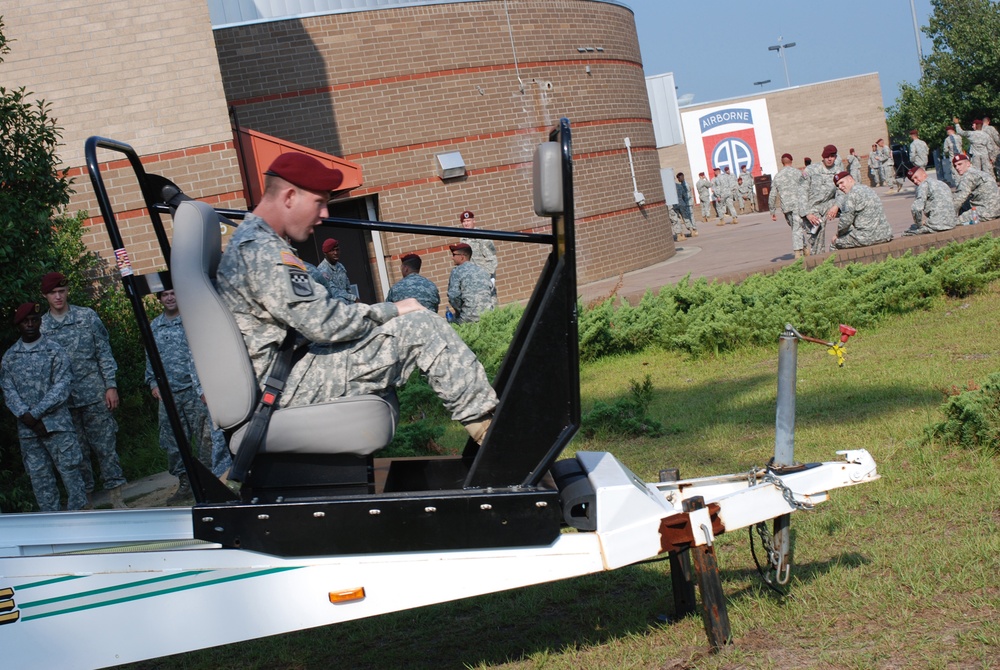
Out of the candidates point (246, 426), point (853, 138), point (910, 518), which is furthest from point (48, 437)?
point (853, 138)

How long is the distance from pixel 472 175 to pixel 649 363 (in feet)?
33.5

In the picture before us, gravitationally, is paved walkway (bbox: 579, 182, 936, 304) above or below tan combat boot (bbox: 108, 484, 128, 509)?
above

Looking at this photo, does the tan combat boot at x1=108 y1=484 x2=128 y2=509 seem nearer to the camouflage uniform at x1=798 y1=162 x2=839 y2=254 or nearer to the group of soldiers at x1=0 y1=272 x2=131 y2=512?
the group of soldiers at x1=0 y1=272 x2=131 y2=512

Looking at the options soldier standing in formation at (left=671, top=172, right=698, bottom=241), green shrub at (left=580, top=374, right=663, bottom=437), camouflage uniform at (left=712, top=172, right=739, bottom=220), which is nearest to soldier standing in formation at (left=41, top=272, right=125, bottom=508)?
green shrub at (left=580, top=374, right=663, bottom=437)

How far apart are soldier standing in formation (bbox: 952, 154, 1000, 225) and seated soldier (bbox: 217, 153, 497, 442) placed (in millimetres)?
12990

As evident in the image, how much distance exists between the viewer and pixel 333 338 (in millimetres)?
3529

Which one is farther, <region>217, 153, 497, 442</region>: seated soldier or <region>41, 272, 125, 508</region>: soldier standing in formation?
<region>41, 272, 125, 508</region>: soldier standing in formation

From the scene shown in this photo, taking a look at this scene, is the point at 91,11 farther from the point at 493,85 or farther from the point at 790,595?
the point at 790,595

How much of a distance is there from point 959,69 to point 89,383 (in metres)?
32.5

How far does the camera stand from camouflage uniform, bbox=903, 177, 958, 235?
13852 millimetres

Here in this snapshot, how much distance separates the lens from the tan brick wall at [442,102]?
62.9 ft

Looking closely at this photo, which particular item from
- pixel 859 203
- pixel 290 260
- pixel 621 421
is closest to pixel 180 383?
pixel 621 421

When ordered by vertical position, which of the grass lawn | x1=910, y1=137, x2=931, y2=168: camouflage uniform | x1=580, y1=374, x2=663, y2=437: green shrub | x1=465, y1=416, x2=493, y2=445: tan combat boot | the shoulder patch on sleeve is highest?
x1=910, y1=137, x2=931, y2=168: camouflage uniform

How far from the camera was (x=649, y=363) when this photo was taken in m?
11.3
